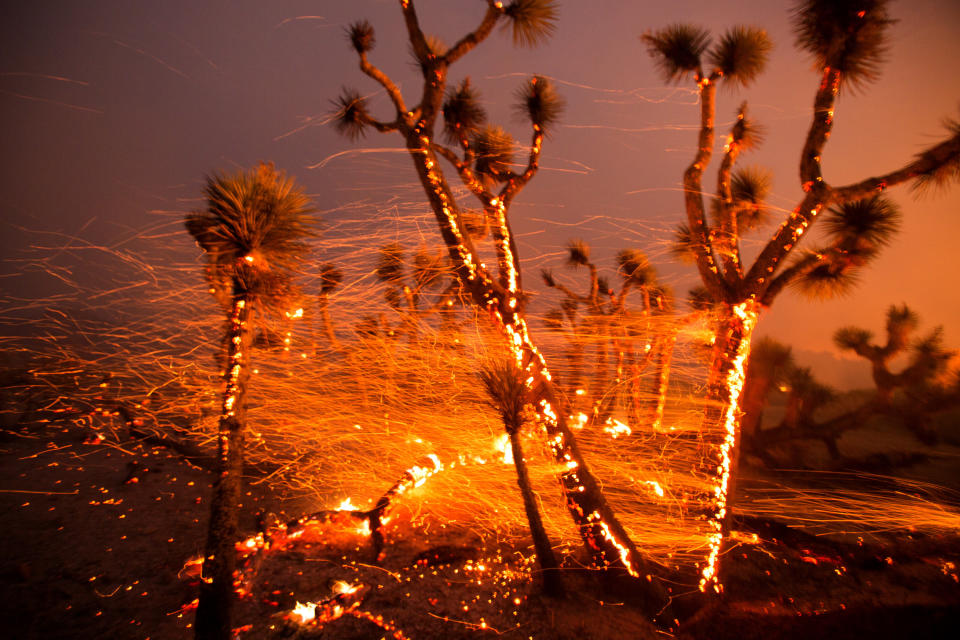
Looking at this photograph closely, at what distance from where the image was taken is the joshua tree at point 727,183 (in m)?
3.66

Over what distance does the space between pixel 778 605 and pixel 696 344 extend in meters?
3.11

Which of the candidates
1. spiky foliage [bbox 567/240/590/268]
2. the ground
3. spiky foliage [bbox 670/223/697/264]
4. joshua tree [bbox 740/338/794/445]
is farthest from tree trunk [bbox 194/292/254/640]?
joshua tree [bbox 740/338/794/445]

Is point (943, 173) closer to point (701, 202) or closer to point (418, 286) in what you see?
point (701, 202)

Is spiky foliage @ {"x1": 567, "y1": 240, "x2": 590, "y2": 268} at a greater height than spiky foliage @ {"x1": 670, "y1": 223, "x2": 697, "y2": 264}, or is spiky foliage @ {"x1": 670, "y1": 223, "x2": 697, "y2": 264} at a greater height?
spiky foliage @ {"x1": 567, "y1": 240, "x2": 590, "y2": 268}

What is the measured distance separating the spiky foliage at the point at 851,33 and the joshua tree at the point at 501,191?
2.94 meters

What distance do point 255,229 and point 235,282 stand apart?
1.40 feet

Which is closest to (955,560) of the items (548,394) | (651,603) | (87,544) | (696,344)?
(696,344)

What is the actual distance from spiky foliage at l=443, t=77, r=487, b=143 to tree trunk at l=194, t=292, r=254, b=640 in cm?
383

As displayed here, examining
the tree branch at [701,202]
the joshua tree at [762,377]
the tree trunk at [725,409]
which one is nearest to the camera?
the tree trunk at [725,409]

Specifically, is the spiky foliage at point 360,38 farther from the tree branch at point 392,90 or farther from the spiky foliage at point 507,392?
the spiky foliage at point 507,392

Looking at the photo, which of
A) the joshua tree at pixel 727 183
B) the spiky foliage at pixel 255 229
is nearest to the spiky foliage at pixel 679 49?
the joshua tree at pixel 727 183

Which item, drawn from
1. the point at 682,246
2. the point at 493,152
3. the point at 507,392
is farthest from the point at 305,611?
the point at 682,246

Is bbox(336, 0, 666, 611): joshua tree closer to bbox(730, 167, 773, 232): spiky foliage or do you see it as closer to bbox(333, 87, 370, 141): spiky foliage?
bbox(333, 87, 370, 141): spiky foliage

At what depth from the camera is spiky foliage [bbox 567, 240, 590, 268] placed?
25.4 ft
